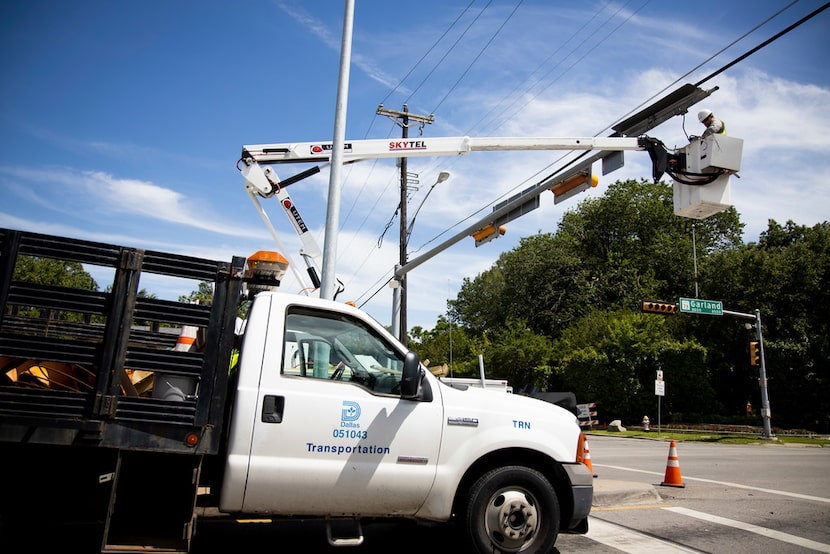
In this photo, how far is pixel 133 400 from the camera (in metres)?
4.27

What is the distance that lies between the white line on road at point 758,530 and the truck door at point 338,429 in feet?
13.8

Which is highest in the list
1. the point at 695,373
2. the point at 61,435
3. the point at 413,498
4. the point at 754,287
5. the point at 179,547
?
the point at 754,287

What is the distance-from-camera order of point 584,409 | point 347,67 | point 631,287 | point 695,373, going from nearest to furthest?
point 347,67, point 584,409, point 695,373, point 631,287

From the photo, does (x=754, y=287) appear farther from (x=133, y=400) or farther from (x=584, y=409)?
(x=133, y=400)

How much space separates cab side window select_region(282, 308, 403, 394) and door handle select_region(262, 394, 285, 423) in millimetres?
247

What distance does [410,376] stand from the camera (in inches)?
183

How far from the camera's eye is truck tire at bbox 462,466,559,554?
4965 mm

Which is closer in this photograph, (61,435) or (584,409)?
(61,435)

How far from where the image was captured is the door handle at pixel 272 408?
4520 mm

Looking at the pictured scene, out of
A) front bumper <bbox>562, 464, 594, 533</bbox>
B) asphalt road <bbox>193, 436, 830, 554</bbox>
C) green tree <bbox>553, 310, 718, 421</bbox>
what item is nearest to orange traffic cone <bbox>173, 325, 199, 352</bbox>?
asphalt road <bbox>193, 436, 830, 554</bbox>

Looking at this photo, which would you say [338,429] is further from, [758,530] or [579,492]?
[758,530]

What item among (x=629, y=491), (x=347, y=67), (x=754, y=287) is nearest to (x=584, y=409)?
(x=629, y=491)

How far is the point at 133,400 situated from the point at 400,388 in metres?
1.89

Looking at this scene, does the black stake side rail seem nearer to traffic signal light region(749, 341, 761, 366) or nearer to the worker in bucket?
the worker in bucket
